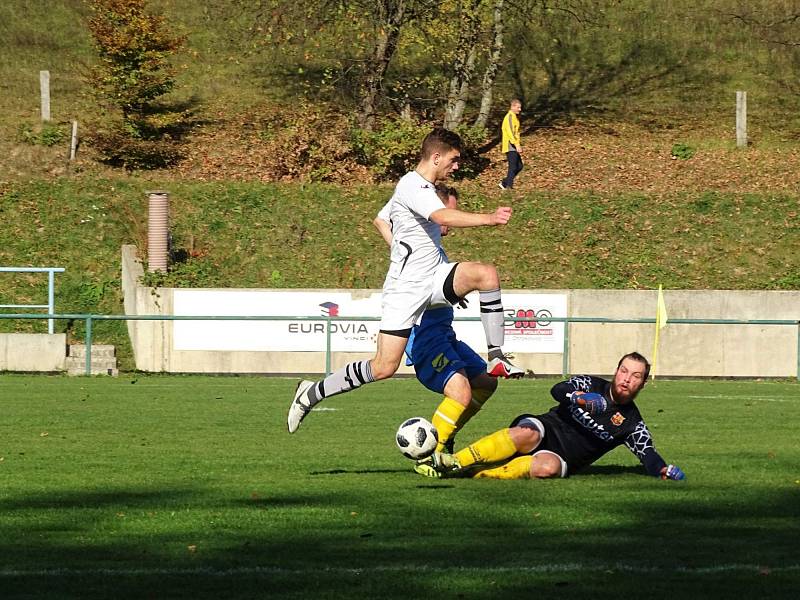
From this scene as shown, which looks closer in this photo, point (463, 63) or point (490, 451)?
point (490, 451)

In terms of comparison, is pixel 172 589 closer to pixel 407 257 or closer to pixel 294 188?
pixel 407 257

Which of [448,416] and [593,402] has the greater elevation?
[593,402]

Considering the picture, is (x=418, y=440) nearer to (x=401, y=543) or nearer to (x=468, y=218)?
(x=468, y=218)

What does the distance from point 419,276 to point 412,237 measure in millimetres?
311

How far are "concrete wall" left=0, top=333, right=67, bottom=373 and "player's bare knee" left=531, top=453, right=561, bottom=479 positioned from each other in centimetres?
1754

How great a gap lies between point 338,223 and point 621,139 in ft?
37.5

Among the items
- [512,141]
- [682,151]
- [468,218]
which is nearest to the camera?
[468,218]

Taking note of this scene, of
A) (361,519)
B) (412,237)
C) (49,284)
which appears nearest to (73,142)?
(49,284)

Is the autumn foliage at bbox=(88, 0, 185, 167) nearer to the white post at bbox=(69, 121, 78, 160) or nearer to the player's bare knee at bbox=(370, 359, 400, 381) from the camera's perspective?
the white post at bbox=(69, 121, 78, 160)

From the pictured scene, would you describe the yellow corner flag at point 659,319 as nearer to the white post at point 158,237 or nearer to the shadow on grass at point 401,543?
the white post at point 158,237

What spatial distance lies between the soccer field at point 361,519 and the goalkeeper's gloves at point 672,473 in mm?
200

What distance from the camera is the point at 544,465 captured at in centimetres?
974

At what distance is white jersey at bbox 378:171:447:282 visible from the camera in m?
9.77

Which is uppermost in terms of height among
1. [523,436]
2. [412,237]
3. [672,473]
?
[412,237]
